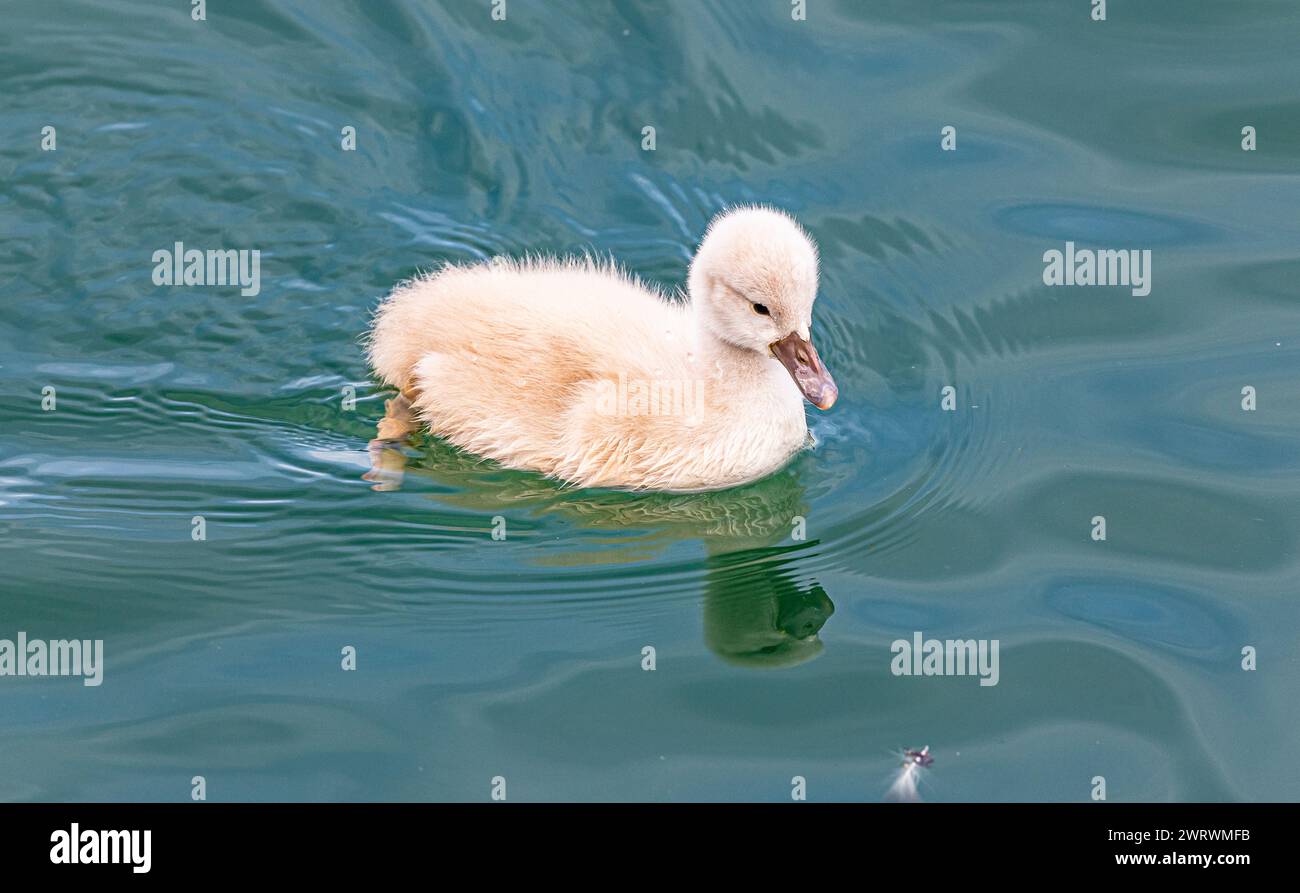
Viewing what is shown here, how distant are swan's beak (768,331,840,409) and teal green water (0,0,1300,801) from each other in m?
0.44

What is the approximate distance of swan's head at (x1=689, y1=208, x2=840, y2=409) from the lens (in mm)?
5746

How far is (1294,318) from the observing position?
271 inches

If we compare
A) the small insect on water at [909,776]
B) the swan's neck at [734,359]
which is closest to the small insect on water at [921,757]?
the small insect on water at [909,776]

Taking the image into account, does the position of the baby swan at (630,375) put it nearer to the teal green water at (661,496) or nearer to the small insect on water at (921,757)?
the teal green water at (661,496)

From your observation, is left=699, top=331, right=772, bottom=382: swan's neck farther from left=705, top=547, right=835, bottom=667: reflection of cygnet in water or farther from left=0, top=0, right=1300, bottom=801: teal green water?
left=705, top=547, right=835, bottom=667: reflection of cygnet in water

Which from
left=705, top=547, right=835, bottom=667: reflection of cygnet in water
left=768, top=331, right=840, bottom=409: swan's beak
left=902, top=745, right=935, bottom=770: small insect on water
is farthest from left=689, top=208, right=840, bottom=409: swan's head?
left=902, top=745, right=935, bottom=770: small insect on water

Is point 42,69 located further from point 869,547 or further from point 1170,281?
point 1170,281

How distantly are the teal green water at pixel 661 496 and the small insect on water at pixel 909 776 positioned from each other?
5cm

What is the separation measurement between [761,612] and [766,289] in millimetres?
1098

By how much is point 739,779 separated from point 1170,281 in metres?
3.31

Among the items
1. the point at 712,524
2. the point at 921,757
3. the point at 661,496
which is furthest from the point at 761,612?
the point at 921,757

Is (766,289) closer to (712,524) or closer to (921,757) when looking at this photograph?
(712,524)

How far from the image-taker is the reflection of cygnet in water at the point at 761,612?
5371mm

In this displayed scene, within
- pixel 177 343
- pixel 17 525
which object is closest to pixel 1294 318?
pixel 177 343
